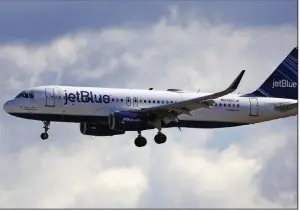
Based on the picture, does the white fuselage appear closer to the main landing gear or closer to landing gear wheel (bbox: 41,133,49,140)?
landing gear wheel (bbox: 41,133,49,140)

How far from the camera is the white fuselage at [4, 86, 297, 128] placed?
321ft

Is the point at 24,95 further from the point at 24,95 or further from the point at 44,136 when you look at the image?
the point at 44,136

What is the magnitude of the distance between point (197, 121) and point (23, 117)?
1632 cm

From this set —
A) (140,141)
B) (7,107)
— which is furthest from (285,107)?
(7,107)

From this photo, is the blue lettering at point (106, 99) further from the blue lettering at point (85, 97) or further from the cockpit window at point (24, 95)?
the cockpit window at point (24, 95)

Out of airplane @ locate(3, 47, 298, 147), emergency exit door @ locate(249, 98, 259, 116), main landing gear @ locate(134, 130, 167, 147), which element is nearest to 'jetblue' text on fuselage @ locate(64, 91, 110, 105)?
airplane @ locate(3, 47, 298, 147)

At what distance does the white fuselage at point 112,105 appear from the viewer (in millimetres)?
97938

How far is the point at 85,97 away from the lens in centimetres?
9925

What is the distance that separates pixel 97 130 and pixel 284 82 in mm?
19942

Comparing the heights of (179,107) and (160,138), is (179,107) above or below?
above

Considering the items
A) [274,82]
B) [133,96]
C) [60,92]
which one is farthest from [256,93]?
[60,92]

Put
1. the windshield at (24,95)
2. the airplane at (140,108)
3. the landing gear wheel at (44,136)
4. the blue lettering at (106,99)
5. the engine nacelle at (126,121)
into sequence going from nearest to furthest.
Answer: the landing gear wheel at (44,136) < the airplane at (140,108) < the engine nacelle at (126,121) < the windshield at (24,95) < the blue lettering at (106,99)

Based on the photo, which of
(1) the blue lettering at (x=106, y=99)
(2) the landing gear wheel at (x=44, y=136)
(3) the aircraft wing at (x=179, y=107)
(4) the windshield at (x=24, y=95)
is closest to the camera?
(3) the aircraft wing at (x=179, y=107)

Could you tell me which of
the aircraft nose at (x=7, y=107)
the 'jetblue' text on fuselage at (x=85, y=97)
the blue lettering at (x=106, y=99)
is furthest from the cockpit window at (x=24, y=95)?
the blue lettering at (x=106, y=99)
